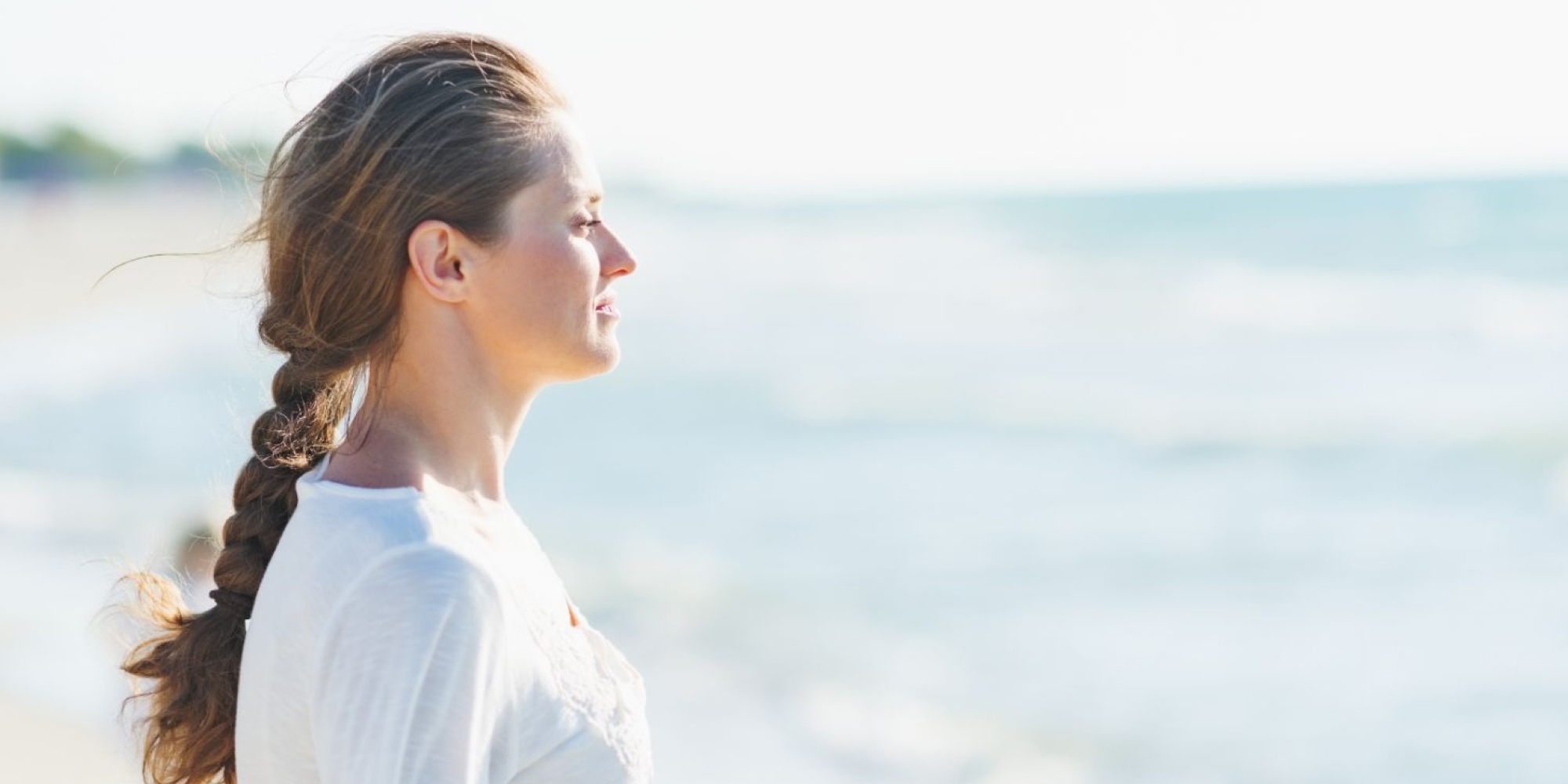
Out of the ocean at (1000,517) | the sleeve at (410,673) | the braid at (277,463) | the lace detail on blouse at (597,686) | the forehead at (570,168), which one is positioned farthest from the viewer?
the ocean at (1000,517)

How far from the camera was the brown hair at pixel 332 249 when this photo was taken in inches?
64.2

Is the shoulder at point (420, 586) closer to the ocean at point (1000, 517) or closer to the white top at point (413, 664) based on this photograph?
the white top at point (413, 664)

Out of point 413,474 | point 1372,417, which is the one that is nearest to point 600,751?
point 413,474

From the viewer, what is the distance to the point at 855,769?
5914 mm

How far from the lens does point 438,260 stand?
64.6 inches

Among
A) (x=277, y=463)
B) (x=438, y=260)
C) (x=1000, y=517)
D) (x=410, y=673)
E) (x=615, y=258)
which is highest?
(x=1000, y=517)

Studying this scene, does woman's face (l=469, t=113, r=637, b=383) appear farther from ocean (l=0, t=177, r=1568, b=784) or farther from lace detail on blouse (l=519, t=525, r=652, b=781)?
ocean (l=0, t=177, r=1568, b=784)

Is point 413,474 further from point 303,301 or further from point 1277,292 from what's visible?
point 1277,292

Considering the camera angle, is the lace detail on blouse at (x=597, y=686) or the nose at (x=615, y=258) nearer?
the lace detail on blouse at (x=597, y=686)

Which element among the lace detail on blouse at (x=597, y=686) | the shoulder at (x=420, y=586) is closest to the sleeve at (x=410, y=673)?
the shoulder at (x=420, y=586)

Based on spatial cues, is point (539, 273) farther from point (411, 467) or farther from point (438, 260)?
point (411, 467)

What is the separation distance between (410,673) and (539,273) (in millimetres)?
484

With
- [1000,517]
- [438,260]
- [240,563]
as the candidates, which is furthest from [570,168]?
[1000,517]

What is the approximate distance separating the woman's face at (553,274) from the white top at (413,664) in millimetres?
188
